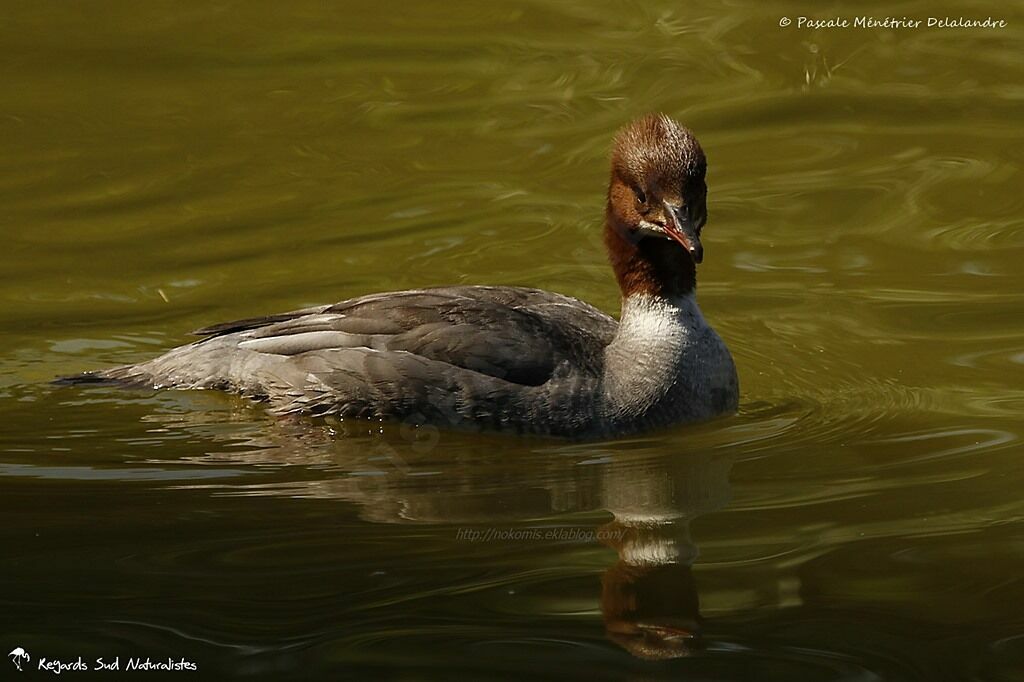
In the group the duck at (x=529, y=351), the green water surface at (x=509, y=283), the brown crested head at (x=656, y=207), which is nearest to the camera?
the green water surface at (x=509, y=283)

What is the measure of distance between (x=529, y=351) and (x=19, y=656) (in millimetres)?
3565

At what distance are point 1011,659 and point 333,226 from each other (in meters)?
6.91

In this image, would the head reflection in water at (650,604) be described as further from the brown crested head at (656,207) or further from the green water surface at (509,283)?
the brown crested head at (656,207)

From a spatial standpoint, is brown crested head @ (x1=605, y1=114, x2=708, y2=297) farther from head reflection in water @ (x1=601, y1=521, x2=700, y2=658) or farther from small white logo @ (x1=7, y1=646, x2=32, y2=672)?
small white logo @ (x1=7, y1=646, x2=32, y2=672)

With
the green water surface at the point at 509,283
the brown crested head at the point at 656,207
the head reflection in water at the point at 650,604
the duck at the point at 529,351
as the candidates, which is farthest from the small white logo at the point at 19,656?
the brown crested head at the point at 656,207

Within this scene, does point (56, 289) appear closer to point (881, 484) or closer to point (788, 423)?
point (788, 423)

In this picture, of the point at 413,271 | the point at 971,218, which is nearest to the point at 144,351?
the point at 413,271

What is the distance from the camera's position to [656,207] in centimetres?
813

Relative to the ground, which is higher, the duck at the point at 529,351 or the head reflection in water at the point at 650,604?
the duck at the point at 529,351

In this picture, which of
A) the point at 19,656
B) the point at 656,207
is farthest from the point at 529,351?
the point at 19,656

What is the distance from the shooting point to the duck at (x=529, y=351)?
809 cm

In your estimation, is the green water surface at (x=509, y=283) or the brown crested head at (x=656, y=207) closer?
the green water surface at (x=509, y=283)

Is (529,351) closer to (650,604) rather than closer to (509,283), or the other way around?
(509,283)

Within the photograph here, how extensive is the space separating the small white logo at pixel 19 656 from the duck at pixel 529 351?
10.7 feet
